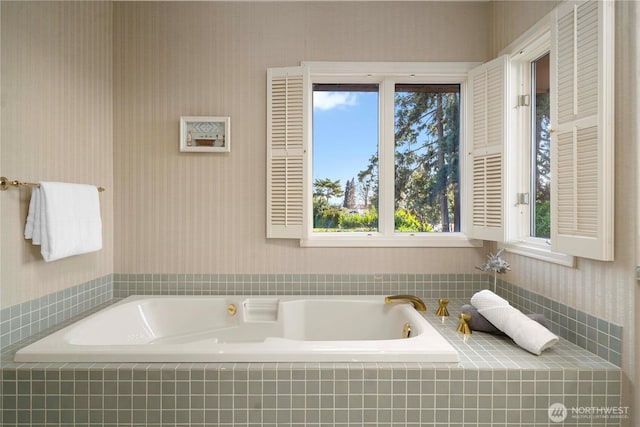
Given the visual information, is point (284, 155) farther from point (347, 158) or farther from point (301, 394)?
point (301, 394)

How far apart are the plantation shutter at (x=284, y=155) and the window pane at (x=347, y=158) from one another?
0.69 feet

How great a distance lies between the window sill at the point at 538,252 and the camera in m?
1.72

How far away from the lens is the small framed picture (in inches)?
95.1

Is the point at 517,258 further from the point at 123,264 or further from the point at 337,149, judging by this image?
the point at 123,264

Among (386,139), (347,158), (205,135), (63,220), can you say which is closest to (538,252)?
(386,139)

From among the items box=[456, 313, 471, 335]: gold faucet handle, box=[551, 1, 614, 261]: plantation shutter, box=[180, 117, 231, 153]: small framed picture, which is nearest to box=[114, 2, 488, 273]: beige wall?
box=[180, 117, 231, 153]: small framed picture

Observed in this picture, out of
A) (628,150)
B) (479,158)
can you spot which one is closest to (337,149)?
(479,158)

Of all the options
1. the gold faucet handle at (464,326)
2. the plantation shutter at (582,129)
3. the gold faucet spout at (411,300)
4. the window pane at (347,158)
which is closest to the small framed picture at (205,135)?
the window pane at (347,158)

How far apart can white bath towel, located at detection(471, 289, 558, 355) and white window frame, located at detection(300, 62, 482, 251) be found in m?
0.70

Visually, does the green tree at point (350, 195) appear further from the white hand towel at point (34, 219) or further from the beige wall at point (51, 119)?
the white hand towel at point (34, 219)

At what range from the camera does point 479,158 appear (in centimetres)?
240

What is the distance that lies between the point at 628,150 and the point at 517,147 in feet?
2.67

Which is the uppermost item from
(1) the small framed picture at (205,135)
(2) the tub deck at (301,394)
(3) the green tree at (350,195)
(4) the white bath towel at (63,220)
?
(1) the small framed picture at (205,135)

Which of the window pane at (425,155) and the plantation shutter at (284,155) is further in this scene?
the window pane at (425,155)
